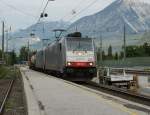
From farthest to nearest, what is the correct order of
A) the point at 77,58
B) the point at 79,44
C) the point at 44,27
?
1. the point at 44,27
2. the point at 79,44
3. the point at 77,58

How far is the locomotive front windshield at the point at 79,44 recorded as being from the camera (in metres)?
34.8

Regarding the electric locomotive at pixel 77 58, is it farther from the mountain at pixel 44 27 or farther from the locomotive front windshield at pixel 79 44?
the mountain at pixel 44 27

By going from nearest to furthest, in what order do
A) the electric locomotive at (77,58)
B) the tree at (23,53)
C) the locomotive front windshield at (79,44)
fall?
1. the electric locomotive at (77,58)
2. the locomotive front windshield at (79,44)
3. the tree at (23,53)

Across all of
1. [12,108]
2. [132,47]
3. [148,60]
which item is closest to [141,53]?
[132,47]

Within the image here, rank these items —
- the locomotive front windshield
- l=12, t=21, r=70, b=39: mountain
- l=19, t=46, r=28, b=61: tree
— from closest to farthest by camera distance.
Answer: the locomotive front windshield < l=12, t=21, r=70, b=39: mountain < l=19, t=46, r=28, b=61: tree

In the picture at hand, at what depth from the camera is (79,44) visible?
35.3 meters

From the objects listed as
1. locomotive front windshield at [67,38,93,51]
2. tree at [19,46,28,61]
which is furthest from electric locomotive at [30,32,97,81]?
tree at [19,46,28,61]

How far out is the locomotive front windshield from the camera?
3484 centimetres

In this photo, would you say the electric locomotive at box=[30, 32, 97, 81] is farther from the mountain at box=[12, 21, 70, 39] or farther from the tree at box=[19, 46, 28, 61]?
the tree at box=[19, 46, 28, 61]

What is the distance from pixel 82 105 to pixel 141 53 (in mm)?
89067

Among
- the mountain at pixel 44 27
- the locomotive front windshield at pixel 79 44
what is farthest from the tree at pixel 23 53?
the locomotive front windshield at pixel 79 44

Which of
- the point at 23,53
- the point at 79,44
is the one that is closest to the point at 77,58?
the point at 79,44

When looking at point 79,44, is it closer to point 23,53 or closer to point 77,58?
point 77,58

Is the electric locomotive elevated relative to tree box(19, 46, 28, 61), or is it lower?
lower
